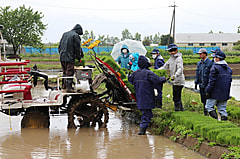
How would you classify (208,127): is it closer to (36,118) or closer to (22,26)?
(36,118)

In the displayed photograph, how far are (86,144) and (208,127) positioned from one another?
277 centimetres

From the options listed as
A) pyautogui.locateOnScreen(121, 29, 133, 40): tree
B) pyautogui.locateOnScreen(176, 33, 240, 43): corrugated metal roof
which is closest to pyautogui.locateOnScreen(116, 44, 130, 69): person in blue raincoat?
pyautogui.locateOnScreen(176, 33, 240, 43): corrugated metal roof

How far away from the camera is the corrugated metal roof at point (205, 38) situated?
88.6 metres

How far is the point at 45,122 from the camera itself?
976 cm

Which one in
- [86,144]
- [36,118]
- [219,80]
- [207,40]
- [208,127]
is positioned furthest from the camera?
[207,40]

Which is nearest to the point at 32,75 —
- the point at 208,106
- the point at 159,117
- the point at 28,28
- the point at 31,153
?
the point at 31,153

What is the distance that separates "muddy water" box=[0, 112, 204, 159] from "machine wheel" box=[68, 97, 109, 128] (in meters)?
0.21

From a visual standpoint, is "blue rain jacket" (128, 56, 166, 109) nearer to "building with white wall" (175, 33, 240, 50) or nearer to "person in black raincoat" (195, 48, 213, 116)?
"person in black raincoat" (195, 48, 213, 116)

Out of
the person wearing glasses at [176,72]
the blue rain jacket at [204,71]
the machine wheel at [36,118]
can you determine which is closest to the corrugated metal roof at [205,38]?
the blue rain jacket at [204,71]

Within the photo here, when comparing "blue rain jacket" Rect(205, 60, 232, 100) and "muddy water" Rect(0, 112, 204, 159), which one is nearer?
"muddy water" Rect(0, 112, 204, 159)

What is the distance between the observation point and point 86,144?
8188 mm

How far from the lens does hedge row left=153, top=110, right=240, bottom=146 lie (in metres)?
6.49

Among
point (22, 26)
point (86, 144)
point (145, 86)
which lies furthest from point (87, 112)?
point (22, 26)

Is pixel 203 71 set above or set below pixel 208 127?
above
